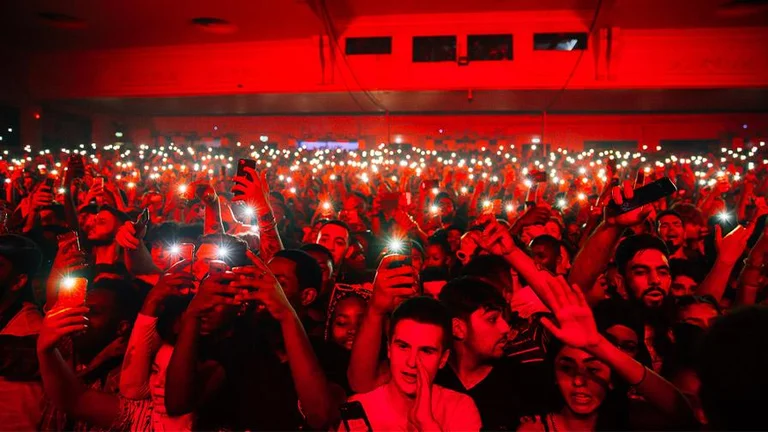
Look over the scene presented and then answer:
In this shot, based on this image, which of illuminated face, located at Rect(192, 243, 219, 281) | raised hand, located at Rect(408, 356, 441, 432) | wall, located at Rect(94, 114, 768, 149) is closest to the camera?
raised hand, located at Rect(408, 356, 441, 432)

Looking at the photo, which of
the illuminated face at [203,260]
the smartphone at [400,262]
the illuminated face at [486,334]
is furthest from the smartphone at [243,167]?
the illuminated face at [486,334]

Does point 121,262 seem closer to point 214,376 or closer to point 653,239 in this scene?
point 214,376

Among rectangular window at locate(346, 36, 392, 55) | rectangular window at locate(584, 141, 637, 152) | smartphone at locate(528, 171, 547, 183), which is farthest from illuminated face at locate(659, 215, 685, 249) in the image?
rectangular window at locate(584, 141, 637, 152)

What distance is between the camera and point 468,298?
99.5 inches

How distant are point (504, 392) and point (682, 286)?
183cm

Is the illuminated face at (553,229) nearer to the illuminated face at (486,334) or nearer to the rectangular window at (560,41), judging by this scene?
the illuminated face at (486,334)

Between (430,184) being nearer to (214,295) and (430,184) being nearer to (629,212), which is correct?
(629,212)

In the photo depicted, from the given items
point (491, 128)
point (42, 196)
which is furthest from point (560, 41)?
point (42, 196)

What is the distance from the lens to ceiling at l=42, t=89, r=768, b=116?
17.0m

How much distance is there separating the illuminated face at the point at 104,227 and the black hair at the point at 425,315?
9.35 ft

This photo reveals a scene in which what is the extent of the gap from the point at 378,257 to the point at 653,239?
96.9 inches

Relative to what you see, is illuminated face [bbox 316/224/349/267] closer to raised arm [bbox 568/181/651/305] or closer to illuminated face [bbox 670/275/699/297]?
raised arm [bbox 568/181/651/305]

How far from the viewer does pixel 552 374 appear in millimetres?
2293

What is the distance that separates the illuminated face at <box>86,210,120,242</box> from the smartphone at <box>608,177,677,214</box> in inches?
135
